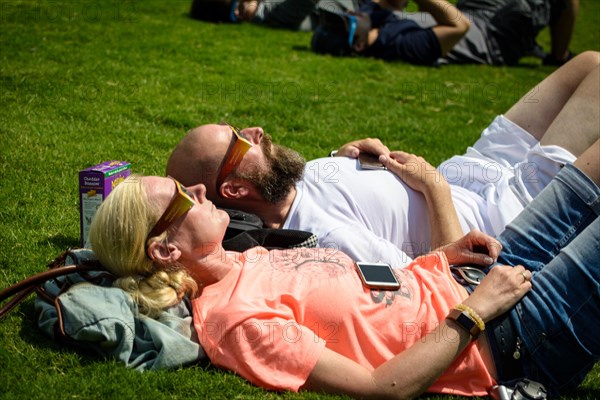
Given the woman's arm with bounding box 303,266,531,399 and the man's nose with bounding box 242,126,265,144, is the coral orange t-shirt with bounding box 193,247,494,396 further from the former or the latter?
the man's nose with bounding box 242,126,265,144

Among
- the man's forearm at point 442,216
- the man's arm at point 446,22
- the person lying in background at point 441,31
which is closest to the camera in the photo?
the man's forearm at point 442,216

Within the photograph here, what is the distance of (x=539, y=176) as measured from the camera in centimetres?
454

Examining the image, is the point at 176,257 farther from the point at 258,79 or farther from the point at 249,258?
the point at 258,79

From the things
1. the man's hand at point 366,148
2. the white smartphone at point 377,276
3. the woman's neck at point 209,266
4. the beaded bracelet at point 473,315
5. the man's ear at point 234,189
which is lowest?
the man's ear at point 234,189

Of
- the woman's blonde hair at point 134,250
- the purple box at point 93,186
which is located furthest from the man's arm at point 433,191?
the purple box at point 93,186

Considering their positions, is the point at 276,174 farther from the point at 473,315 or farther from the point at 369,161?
the point at 473,315

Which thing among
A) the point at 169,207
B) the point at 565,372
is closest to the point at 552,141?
the point at 565,372

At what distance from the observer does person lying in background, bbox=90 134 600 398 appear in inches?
117

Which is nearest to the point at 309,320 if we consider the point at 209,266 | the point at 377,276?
the point at 377,276

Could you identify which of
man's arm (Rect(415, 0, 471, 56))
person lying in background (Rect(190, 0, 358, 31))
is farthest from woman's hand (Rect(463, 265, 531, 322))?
person lying in background (Rect(190, 0, 358, 31))

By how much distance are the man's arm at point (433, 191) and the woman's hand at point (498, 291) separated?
69cm

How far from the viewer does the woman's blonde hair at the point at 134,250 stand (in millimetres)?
3152

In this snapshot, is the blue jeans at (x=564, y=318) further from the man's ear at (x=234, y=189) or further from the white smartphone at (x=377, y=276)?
the man's ear at (x=234, y=189)

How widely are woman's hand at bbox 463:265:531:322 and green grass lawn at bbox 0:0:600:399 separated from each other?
63 cm
